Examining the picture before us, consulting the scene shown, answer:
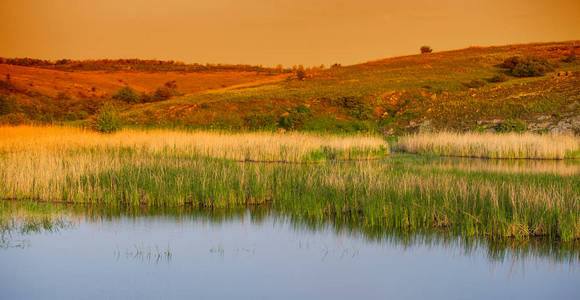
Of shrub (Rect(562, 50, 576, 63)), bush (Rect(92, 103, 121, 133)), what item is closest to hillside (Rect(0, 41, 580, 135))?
shrub (Rect(562, 50, 576, 63))

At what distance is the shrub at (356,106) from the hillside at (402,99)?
0.08 m

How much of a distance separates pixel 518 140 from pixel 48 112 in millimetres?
42918

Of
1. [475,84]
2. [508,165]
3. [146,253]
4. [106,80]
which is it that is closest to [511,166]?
[508,165]

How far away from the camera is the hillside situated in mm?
35000

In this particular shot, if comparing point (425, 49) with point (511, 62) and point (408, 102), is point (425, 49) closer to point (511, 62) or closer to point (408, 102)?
point (511, 62)

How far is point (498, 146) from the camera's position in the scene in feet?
76.8

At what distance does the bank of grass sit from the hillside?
6.51 m

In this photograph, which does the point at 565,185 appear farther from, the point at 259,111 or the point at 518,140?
the point at 259,111

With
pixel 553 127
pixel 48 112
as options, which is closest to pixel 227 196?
pixel 553 127

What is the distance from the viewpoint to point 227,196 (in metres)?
13.7

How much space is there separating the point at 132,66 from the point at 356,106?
77000 mm

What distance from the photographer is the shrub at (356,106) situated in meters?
43.1

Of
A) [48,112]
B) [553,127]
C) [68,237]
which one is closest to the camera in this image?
[68,237]

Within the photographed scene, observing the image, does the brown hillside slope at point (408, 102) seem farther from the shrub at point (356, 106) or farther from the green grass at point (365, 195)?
the green grass at point (365, 195)
